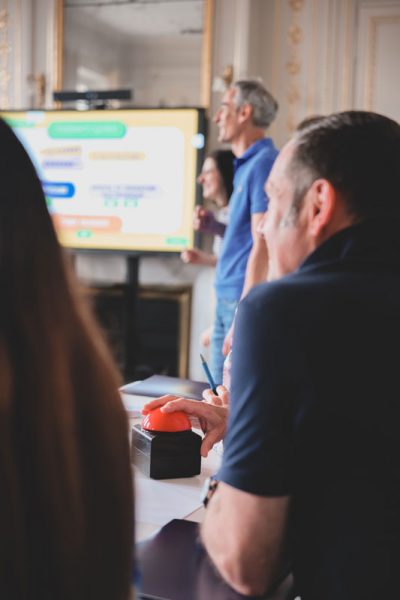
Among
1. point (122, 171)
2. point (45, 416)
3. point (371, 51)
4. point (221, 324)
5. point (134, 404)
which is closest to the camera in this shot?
point (45, 416)

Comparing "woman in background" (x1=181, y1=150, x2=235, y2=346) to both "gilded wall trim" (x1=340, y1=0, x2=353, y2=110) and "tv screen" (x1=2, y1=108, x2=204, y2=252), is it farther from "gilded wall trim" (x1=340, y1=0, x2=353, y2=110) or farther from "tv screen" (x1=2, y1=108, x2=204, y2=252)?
"gilded wall trim" (x1=340, y1=0, x2=353, y2=110)

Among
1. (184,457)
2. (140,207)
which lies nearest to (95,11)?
(140,207)

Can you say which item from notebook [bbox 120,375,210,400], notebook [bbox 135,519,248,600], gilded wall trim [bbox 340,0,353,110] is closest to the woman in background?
gilded wall trim [bbox 340,0,353,110]

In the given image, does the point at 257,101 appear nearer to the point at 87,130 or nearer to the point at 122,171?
the point at 122,171

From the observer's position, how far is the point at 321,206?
102 cm

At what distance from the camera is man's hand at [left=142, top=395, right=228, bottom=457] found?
1.36 metres

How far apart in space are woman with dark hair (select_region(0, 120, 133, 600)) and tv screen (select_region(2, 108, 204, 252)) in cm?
411

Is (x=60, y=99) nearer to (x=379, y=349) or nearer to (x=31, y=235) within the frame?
(x=379, y=349)

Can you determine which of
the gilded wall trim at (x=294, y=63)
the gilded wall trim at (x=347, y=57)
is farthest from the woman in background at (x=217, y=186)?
the gilded wall trim at (x=347, y=57)

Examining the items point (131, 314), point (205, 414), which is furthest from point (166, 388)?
point (131, 314)

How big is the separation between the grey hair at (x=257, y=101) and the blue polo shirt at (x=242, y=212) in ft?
0.67

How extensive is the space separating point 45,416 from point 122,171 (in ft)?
14.3

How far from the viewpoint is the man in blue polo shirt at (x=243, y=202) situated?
314 centimetres

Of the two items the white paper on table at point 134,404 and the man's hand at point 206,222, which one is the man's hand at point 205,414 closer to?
the white paper on table at point 134,404
